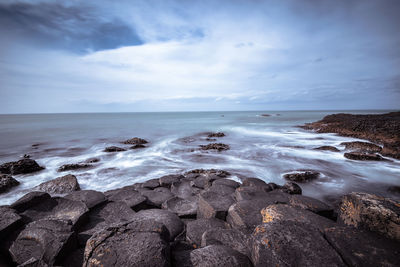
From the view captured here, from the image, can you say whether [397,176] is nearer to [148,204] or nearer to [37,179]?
[148,204]

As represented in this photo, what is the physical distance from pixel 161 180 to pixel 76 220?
10.1 feet

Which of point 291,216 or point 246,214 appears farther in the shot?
point 246,214

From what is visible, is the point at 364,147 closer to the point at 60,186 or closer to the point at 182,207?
the point at 182,207

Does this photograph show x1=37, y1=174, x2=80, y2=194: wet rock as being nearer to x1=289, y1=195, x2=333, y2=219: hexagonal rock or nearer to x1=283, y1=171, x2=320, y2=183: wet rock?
x1=289, y1=195, x2=333, y2=219: hexagonal rock

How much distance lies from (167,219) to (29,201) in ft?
9.83

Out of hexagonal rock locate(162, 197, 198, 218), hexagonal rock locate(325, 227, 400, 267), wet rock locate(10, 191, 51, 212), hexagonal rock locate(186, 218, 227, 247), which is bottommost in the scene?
hexagonal rock locate(162, 197, 198, 218)

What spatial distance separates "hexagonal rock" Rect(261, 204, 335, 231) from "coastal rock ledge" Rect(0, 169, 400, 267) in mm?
15

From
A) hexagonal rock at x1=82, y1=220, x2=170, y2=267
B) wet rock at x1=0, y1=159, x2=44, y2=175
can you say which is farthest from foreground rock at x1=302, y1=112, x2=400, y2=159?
wet rock at x1=0, y1=159, x2=44, y2=175

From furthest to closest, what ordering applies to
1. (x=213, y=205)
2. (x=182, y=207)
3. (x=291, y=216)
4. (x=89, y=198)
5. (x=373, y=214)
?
(x=182, y=207) < (x=89, y=198) < (x=213, y=205) < (x=291, y=216) < (x=373, y=214)

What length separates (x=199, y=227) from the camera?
10.4 ft

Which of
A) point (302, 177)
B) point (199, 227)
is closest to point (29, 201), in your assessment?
point (199, 227)

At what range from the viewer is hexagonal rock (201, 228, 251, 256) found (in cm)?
251

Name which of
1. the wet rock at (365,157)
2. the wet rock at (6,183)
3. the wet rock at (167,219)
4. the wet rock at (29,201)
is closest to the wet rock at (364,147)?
the wet rock at (365,157)

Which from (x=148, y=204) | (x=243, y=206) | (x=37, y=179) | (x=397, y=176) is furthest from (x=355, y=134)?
(x=37, y=179)
